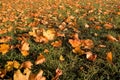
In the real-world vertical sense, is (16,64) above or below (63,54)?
above

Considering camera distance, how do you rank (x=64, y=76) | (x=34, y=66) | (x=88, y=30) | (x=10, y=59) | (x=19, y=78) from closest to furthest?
(x=19, y=78), (x=64, y=76), (x=34, y=66), (x=10, y=59), (x=88, y=30)

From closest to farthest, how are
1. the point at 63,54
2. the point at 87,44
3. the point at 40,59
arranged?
the point at 40,59
the point at 63,54
the point at 87,44

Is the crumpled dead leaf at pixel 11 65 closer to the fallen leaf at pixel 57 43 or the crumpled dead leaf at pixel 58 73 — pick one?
the crumpled dead leaf at pixel 58 73

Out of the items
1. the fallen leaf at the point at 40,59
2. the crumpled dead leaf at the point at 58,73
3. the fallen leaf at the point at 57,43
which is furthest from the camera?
the fallen leaf at the point at 57,43

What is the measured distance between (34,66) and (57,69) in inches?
12.7

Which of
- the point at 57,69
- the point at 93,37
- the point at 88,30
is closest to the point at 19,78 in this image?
the point at 57,69

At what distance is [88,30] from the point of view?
3596 millimetres

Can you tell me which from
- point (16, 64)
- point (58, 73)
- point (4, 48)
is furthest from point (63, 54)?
point (4, 48)

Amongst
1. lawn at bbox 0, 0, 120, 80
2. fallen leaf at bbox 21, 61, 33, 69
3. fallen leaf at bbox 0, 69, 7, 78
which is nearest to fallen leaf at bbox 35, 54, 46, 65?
lawn at bbox 0, 0, 120, 80

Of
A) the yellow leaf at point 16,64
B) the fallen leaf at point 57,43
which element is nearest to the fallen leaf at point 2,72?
the yellow leaf at point 16,64

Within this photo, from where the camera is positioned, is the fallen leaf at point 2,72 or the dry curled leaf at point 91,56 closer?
the fallen leaf at point 2,72

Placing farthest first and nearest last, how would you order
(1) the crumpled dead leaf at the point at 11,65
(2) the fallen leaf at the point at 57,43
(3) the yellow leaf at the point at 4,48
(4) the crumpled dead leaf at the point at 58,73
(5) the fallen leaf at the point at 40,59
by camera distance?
(2) the fallen leaf at the point at 57,43 → (3) the yellow leaf at the point at 4,48 → (5) the fallen leaf at the point at 40,59 → (1) the crumpled dead leaf at the point at 11,65 → (4) the crumpled dead leaf at the point at 58,73

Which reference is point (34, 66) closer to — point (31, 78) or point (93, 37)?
point (31, 78)

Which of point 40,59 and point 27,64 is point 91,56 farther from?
point 27,64
